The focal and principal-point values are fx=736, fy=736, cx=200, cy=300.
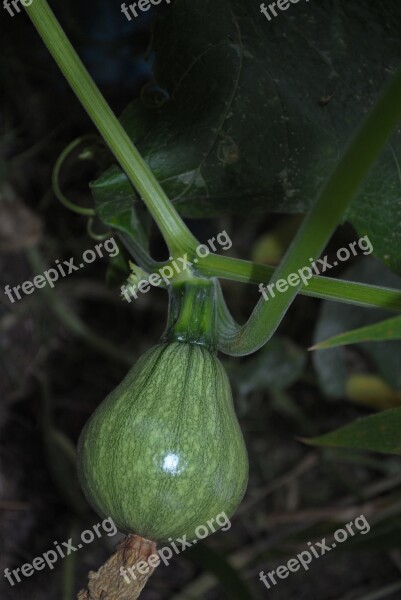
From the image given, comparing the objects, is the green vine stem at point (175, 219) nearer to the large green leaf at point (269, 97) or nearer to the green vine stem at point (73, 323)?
the large green leaf at point (269, 97)

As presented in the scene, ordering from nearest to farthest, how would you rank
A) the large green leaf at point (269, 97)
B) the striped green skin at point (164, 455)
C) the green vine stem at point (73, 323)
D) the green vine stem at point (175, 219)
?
the green vine stem at point (175, 219) < the striped green skin at point (164, 455) < the large green leaf at point (269, 97) < the green vine stem at point (73, 323)

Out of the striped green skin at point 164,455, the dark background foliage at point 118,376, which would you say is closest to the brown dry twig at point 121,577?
the striped green skin at point 164,455

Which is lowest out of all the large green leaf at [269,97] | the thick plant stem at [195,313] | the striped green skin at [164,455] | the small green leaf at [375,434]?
the small green leaf at [375,434]

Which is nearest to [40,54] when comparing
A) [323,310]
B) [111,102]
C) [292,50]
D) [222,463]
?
[111,102]

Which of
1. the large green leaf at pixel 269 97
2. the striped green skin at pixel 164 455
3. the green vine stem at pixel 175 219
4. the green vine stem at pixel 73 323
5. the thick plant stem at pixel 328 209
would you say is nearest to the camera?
the thick plant stem at pixel 328 209

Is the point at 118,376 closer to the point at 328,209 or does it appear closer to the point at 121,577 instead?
the point at 121,577

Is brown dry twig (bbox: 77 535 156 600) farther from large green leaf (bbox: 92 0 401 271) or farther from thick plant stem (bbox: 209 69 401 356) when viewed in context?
large green leaf (bbox: 92 0 401 271)
